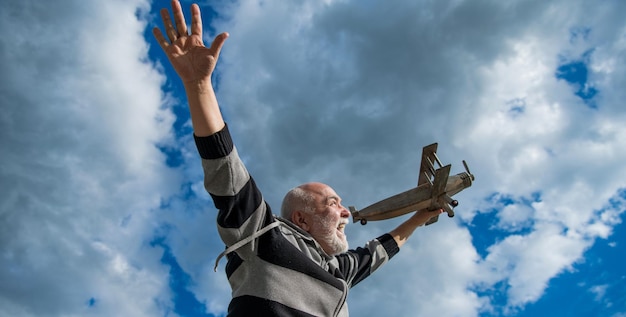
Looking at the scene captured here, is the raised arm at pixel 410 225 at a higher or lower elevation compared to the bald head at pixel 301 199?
higher

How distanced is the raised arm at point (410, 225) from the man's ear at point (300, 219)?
2.19 m

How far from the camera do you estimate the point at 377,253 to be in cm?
634

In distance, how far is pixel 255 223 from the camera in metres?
4.02

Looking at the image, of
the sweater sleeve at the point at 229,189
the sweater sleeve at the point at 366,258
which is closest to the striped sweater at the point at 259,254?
the sweater sleeve at the point at 229,189

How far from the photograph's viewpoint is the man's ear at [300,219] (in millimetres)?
5004

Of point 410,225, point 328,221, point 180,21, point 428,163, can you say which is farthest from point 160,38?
point 428,163

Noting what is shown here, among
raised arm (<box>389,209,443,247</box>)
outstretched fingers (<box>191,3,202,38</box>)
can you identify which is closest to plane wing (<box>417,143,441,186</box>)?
raised arm (<box>389,209,443,247</box>)

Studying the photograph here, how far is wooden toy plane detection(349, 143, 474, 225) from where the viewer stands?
33.6ft

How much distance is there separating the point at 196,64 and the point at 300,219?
213 cm

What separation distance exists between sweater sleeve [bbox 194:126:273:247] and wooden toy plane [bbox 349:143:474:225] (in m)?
6.04

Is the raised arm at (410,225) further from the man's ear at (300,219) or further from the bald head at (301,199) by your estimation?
the man's ear at (300,219)

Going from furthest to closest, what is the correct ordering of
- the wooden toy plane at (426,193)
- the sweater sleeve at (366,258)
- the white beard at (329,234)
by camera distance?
the wooden toy plane at (426,193), the sweater sleeve at (366,258), the white beard at (329,234)

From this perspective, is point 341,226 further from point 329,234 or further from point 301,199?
point 301,199

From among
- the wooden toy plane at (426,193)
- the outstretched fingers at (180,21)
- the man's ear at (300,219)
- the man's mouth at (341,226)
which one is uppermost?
the wooden toy plane at (426,193)
